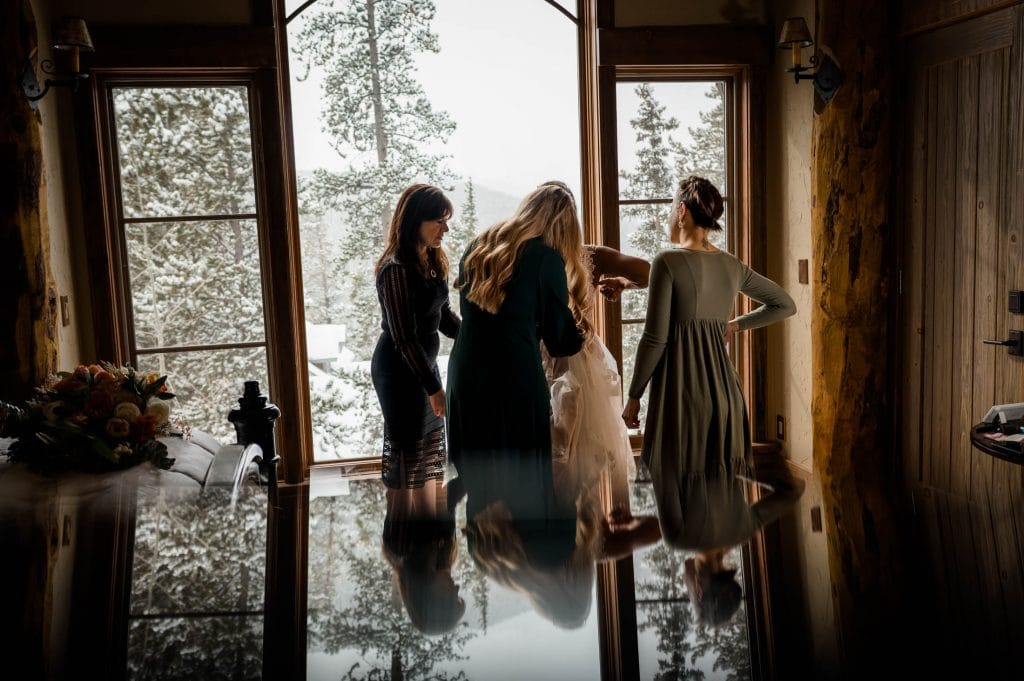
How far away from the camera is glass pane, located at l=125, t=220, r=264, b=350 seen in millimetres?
4309

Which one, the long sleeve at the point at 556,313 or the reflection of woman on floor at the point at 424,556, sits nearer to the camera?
the reflection of woman on floor at the point at 424,556

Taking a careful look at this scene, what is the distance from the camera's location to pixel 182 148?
4262mm

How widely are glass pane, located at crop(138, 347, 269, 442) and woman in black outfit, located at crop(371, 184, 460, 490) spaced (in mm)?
1534

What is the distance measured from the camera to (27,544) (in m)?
1.24

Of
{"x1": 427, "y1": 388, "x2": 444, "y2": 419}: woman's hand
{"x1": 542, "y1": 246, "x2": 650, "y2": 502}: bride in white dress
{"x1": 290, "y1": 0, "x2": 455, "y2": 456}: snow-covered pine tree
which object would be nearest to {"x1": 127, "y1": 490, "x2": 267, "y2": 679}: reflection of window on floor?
{"x1": 542, "y1": 246, "x2": 650, "y2": 502}: bride in white dress

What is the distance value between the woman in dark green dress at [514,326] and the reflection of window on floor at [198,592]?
101cm

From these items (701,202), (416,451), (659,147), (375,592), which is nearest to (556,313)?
(701,202)

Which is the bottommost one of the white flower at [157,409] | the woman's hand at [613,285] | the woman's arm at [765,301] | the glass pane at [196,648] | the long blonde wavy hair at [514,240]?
the glass pane at [196,648]

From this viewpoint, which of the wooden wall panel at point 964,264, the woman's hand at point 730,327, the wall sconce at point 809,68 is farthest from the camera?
the wall sconce at point 809,68

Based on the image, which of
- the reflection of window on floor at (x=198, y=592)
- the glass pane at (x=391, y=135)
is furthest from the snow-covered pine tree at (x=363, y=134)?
the reflection of window on floor at (x=198, y=592)

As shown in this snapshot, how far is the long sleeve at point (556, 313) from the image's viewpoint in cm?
236

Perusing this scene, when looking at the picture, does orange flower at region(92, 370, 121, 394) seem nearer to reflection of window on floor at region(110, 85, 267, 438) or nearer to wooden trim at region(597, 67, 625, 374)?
reflection of window on floor at region(110, 85, 267, 438)

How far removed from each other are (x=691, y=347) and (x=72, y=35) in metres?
2.86

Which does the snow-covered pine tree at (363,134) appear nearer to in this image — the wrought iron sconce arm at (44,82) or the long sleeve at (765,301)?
the wrought iron sconce arm at (44,82)
